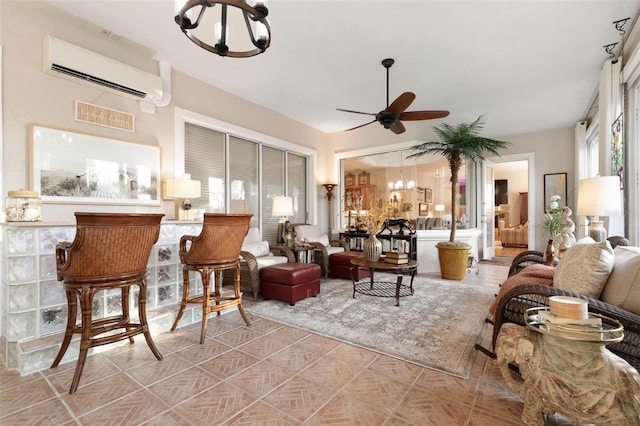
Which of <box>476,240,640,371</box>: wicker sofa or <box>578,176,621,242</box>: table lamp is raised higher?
<box>578,176,621,242</box>: table lamp

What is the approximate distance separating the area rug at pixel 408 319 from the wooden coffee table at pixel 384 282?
0.12m

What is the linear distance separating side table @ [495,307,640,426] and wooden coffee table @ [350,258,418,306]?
2044mm

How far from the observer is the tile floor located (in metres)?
1.65

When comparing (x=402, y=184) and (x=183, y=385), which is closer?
(x=183, y=385)

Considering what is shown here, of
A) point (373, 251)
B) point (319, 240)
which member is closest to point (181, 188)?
point (373, 251)

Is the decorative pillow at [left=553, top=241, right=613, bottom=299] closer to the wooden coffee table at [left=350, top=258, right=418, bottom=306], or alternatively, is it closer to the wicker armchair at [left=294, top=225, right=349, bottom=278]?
the wooden coffee table at [left=350, top=258, right=418, bottom=306]

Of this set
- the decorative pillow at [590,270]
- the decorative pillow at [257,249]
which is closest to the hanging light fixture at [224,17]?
the decorative pillow at [590,270]

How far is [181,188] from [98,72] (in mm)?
1489

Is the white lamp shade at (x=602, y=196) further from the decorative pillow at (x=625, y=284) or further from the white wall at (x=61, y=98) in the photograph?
the white wall at (x=61, y=98)

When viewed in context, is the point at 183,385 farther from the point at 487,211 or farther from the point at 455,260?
the point at 487,211

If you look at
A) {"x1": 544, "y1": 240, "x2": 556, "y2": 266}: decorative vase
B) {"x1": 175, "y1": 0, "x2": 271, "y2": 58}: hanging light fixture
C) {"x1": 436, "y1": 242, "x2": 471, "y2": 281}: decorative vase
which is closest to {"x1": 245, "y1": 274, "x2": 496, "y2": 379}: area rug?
{"x1": 436, "y1": 242, "x2": 471, "y2": 281}: decorative vase

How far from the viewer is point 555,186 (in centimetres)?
652

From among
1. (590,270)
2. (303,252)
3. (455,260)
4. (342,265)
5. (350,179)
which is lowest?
(342,265)

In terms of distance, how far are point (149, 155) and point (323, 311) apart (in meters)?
2.95
